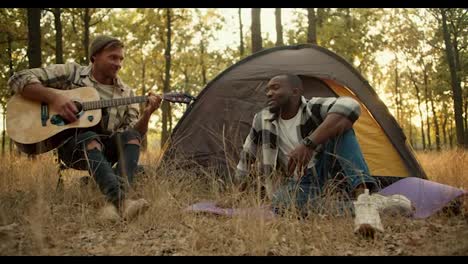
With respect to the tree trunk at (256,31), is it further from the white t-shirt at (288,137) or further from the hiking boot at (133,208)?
the hiking boot at (133,208)

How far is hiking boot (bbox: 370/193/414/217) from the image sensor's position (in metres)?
2.93

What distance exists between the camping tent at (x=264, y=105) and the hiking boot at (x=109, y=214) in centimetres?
155

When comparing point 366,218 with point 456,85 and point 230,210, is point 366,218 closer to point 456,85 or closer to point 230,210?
point 230,210

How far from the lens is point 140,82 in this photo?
20.2 metres

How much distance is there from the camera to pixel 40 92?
A: 3445 mm

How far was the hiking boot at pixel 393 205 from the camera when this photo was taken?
115 inches

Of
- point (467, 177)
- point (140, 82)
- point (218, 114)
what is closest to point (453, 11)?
point (467, 177)

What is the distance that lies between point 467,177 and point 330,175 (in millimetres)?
1757

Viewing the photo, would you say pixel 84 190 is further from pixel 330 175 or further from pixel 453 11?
pixel 453 11

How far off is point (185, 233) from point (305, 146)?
114 centimetres

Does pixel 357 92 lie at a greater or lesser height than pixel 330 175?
greater

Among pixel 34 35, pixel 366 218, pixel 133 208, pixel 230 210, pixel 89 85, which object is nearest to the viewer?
pixel 366 218

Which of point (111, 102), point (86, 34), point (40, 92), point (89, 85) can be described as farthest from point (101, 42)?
point (86, 34)

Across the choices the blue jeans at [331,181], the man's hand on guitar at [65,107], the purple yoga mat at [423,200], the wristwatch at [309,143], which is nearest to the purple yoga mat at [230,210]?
the purple yoga mat at [423,200]
